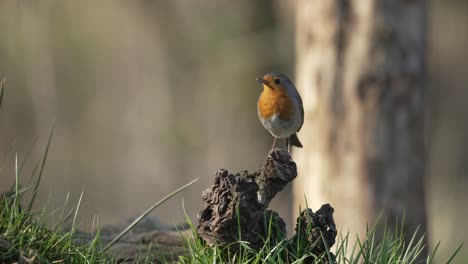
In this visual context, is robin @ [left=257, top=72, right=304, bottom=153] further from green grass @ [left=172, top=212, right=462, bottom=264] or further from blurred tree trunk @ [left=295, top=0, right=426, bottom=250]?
blurred tree trunk @ [left=295, top=0, right=426, bottom=250]

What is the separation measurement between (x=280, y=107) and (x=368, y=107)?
294 cm

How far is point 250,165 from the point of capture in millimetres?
17875

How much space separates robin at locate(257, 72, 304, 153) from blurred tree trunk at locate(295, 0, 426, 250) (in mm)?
2836

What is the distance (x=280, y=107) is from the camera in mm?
3656

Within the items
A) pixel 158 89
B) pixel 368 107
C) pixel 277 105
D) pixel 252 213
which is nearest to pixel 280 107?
pixel 277 105

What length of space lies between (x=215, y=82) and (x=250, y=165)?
8.42ft

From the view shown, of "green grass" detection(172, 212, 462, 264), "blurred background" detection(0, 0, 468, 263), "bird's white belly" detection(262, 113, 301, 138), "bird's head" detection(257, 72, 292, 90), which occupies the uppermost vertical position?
"bird's head" detection(257, 72, 292, 90)

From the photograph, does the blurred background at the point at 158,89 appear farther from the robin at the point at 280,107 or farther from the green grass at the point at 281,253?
the green grass at the point at 281,253

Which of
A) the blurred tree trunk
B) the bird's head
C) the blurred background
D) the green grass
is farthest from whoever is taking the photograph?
the blurred background

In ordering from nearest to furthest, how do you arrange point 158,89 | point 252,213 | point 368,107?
point 252,213, point 368,107, point 158,89

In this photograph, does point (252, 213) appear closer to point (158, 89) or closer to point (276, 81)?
point (276, 81)

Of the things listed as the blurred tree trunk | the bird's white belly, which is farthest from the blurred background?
the bird's white belly

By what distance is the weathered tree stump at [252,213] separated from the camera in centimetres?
277

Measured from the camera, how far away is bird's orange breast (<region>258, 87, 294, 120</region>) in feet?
12.0
